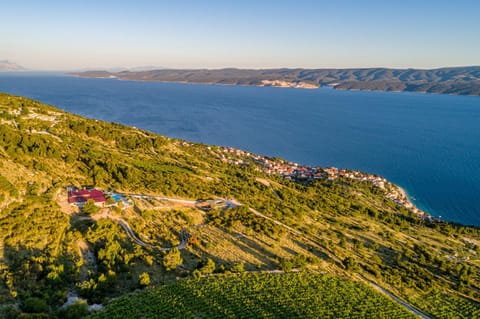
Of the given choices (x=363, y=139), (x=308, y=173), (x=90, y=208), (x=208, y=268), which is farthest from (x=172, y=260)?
(x=363, y=139)

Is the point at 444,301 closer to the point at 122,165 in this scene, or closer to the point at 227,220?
the point at 227,220

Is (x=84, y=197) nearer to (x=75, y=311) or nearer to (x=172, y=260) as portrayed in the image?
(x=172, y=260)

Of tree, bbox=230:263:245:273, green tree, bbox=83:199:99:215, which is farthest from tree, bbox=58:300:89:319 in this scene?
green tree, bbox=83:199:99:215

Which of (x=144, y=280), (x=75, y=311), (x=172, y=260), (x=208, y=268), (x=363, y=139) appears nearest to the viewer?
(x=75, y=311)

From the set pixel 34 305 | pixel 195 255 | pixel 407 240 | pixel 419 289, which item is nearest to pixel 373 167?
pixel 407 240

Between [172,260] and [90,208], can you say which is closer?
[172,260]

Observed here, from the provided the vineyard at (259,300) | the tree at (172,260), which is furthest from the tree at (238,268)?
the tree at (172,260)

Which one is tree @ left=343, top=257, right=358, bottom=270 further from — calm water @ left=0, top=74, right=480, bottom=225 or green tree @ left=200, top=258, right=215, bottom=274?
calm water @ left=0, top=74, right=480, bottom=225
